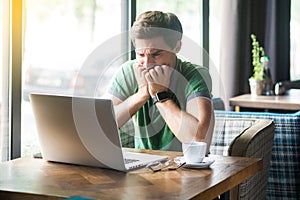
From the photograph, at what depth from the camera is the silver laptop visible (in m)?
2.33

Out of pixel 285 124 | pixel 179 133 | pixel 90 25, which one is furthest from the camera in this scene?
pixel 90 25

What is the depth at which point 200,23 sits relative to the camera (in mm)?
5531

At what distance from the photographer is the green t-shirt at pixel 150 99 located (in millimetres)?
3045

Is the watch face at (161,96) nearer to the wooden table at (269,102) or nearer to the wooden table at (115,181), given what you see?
the wooden table at (115,181)

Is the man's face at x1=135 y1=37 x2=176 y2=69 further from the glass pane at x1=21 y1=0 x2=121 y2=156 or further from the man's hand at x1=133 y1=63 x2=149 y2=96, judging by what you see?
the glass pane at x1=21 y1=0 x2=121 y2=156

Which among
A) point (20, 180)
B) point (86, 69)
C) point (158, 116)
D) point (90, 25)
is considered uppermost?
point (90, 25)

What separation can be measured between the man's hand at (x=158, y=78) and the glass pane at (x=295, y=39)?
3766 mm

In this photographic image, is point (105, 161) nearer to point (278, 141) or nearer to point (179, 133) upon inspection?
point (179, 133)

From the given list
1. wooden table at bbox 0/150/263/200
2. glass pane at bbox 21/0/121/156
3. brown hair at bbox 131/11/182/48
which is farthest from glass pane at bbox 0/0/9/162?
brown hair at bbox 131/11/182/48

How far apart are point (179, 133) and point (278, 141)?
2.85 ft

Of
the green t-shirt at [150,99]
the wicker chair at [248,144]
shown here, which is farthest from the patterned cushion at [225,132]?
the green t-shirt at [150,99]

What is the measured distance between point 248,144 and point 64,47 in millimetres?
1266

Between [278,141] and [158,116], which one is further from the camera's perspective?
[278,141]

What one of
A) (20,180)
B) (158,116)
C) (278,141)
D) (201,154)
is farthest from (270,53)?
(20,180)
